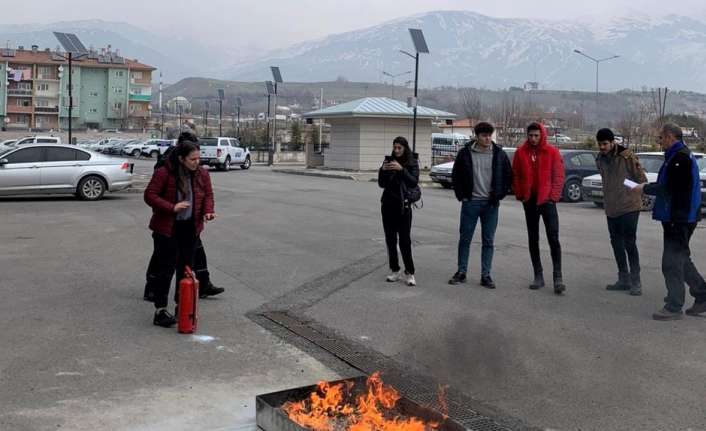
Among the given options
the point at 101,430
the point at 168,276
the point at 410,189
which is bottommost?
the point at 101,430

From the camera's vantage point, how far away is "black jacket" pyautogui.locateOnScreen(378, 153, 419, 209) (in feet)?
26.9

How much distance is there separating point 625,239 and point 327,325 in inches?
145

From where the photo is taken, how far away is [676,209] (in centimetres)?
713

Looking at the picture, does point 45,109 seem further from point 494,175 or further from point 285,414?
point 285,414

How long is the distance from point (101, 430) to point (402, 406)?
5.68 feet

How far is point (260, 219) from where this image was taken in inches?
592

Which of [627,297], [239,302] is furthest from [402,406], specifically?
[627,297]

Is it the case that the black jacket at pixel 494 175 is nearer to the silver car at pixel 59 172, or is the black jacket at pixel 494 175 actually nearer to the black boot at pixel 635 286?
the black boot at pixel 635 286

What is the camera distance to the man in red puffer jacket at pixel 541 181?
Answer: 26.6 feet

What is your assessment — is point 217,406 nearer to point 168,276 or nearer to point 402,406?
point 402,406

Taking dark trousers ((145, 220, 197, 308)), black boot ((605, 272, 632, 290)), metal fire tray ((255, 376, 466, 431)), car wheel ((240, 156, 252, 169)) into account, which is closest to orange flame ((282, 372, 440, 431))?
metal fire tray ((255, 376, 466, 431))

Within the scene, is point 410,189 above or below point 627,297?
above

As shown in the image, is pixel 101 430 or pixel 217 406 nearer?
pixel 101 430

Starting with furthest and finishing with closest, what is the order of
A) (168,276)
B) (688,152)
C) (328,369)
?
(688,152)
(168,276)
(328,369)
